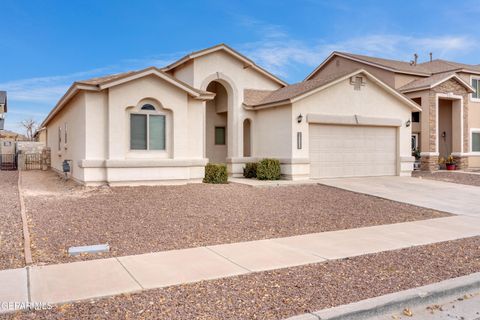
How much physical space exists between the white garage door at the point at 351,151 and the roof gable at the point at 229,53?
4888mm

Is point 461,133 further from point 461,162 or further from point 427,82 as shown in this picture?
point 427,82

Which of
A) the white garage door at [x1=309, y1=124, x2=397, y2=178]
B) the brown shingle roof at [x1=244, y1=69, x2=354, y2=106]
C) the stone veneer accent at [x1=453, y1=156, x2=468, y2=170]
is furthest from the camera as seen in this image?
the stone veneer accent at [x1=453, y1=156, x2=468, y2=170]

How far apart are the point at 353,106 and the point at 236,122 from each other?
18.5ft

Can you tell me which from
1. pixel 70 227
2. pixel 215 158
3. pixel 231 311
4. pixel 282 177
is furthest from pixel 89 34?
pixel 231 311

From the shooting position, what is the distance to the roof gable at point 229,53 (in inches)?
798

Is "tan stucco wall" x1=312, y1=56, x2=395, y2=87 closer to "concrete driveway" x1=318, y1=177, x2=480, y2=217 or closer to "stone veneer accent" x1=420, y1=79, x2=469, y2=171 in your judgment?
"stone veneer accent" x1=420, y1=79, x2=469, y2=171

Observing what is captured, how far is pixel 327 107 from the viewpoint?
1873cm

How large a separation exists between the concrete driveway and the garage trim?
253 cm

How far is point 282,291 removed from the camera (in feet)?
17.6

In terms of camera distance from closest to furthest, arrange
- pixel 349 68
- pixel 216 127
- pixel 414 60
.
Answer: pixel 216 127
pixel 349 68
pixel 414 60

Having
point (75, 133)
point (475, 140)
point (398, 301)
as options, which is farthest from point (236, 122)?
point (475, 140)

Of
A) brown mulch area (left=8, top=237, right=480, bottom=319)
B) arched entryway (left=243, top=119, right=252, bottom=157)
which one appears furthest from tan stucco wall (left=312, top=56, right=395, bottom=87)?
brown mulch area (left=8, top=237, right=480, bottom=319)

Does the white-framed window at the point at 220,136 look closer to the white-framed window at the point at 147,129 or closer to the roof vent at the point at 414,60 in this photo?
the white-framed window at the point at 147,129

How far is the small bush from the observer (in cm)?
1958
